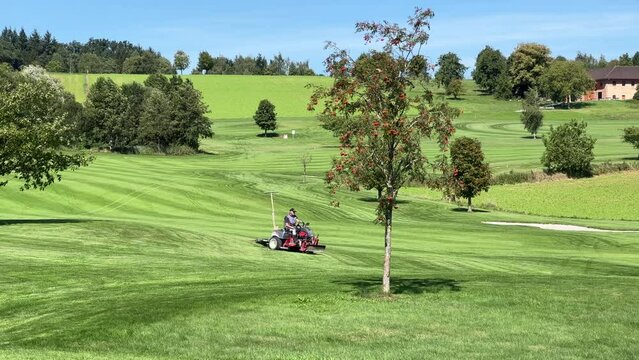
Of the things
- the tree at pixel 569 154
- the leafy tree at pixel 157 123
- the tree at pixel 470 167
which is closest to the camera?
the tree at pixel 470 167

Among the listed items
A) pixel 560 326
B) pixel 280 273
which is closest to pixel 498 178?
pixel 280 273

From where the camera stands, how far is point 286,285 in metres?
23.7

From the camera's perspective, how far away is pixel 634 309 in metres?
21.0

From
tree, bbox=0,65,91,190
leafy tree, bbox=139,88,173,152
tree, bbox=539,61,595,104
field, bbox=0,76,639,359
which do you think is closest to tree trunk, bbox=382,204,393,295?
field, bbox=0,76,639,359

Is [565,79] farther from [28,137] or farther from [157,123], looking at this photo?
[28,137]

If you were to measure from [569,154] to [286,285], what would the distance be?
2912 inches

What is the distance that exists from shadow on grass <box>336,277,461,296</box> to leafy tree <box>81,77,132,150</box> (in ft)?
335

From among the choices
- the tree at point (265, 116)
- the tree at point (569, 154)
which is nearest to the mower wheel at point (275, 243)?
the tree at point (569, 154)

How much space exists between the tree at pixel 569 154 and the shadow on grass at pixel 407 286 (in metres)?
69.4

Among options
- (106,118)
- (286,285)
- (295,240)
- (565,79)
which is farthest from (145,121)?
(565,79)

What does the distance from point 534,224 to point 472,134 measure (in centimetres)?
8745

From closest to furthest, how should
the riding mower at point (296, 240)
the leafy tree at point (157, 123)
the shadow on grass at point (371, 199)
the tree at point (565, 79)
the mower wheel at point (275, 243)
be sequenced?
the riding mower at point (296, 240), the mower wheel at point (275, 243), the shadow on grass at point (371, 199), the leafy tree at point (157, 123), the tree at point (565, 79)

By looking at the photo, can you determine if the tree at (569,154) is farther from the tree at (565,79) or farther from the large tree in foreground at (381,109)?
the tree at (565,79)

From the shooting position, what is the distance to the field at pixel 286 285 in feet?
51.7
